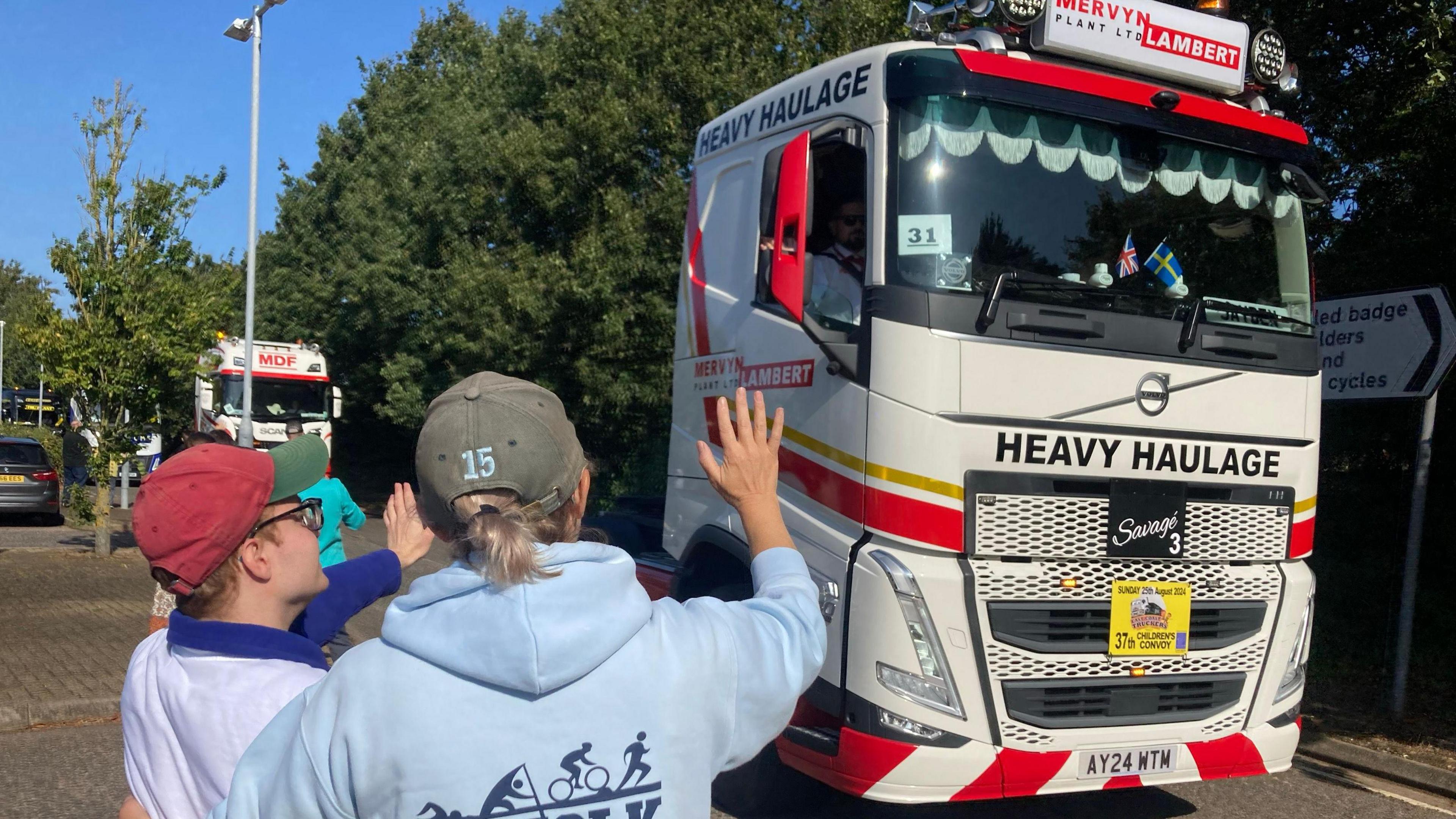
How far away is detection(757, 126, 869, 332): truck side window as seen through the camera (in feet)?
15.8

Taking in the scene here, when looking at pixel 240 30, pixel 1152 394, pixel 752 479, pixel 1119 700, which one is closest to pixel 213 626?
pixel 752 479

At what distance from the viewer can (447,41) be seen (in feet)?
125

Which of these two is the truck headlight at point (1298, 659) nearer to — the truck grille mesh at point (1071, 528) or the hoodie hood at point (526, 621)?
the truck grille mesh at point (1071, 528)

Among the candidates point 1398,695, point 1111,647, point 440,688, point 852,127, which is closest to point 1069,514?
point 1111,647

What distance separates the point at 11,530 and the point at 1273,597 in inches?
885

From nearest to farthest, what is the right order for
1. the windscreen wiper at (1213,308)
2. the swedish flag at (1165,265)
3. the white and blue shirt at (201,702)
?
1. the white and blue shirt at (201,702)
2. the windscreen wiper at (1213,308)
3. the swedish flag at (1165,265)

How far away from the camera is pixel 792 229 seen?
473 centimetres

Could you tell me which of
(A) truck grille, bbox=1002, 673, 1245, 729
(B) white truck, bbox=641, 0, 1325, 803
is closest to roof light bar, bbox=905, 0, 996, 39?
(B) white truck, bbox=641, 0, 1325, 803

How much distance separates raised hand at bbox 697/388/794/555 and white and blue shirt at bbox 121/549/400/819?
0.82 metres

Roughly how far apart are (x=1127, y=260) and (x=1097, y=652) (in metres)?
1.66

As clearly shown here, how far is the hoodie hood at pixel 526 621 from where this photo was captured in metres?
1.52

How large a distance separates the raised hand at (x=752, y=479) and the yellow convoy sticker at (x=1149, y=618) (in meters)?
3.04

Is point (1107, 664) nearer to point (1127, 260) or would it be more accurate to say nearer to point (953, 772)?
point (953, 772)

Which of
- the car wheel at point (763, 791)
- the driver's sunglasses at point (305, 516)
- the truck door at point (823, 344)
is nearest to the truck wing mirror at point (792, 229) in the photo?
the truck door at point (823, 344)
